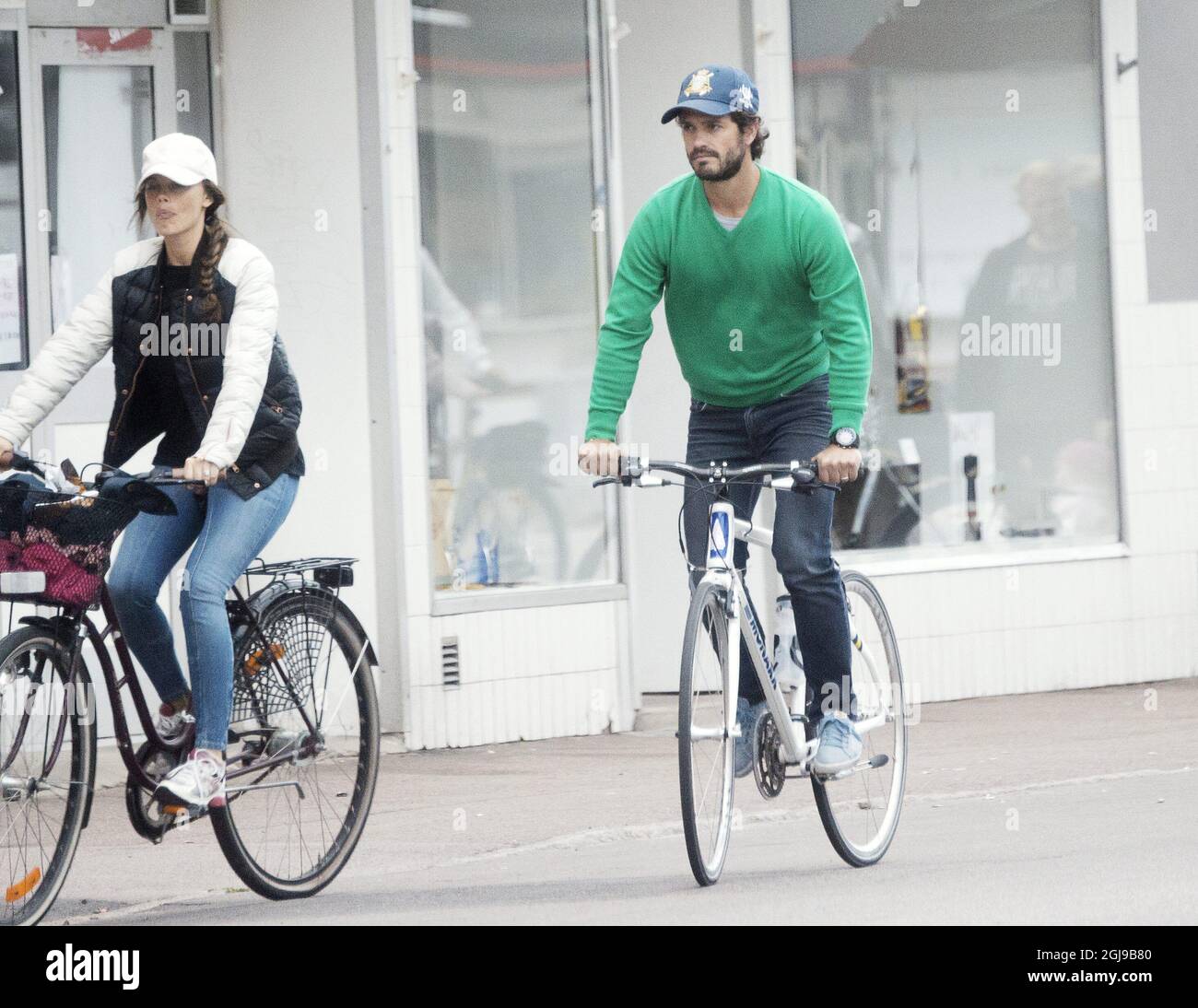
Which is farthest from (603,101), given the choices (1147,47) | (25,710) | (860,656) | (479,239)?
(25,710)

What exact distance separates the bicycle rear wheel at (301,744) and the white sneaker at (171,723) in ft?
0.49

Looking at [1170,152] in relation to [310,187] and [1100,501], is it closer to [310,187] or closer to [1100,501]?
[1100,501]

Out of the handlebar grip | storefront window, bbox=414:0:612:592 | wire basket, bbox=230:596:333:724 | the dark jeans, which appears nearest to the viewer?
the handlebar grip

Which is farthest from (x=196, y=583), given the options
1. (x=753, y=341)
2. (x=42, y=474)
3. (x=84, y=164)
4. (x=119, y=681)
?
(x=84, y=164)

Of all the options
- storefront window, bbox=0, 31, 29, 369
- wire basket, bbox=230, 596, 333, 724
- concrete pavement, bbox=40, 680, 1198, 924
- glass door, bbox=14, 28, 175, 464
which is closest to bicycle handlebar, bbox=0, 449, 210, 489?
wire basket, bbox=230, 596, 333, 724

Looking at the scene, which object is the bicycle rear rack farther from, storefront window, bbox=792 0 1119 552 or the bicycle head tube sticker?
storefront window, bbox=792 0 1119 552

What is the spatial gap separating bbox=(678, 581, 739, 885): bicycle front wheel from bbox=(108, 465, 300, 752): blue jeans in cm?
116

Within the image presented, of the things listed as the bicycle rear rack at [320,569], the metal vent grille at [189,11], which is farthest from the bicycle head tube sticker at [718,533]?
the metal vent grille at [189,11]

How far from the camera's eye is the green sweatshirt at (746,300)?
5.18 metres

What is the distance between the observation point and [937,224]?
32.4 ft

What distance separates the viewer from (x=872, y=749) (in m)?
5.89

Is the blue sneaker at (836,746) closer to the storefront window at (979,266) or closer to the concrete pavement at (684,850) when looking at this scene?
the concrete pavement at (684,850)

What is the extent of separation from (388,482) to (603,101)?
6.60 ft

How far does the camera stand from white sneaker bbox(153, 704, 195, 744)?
500 centimetres
